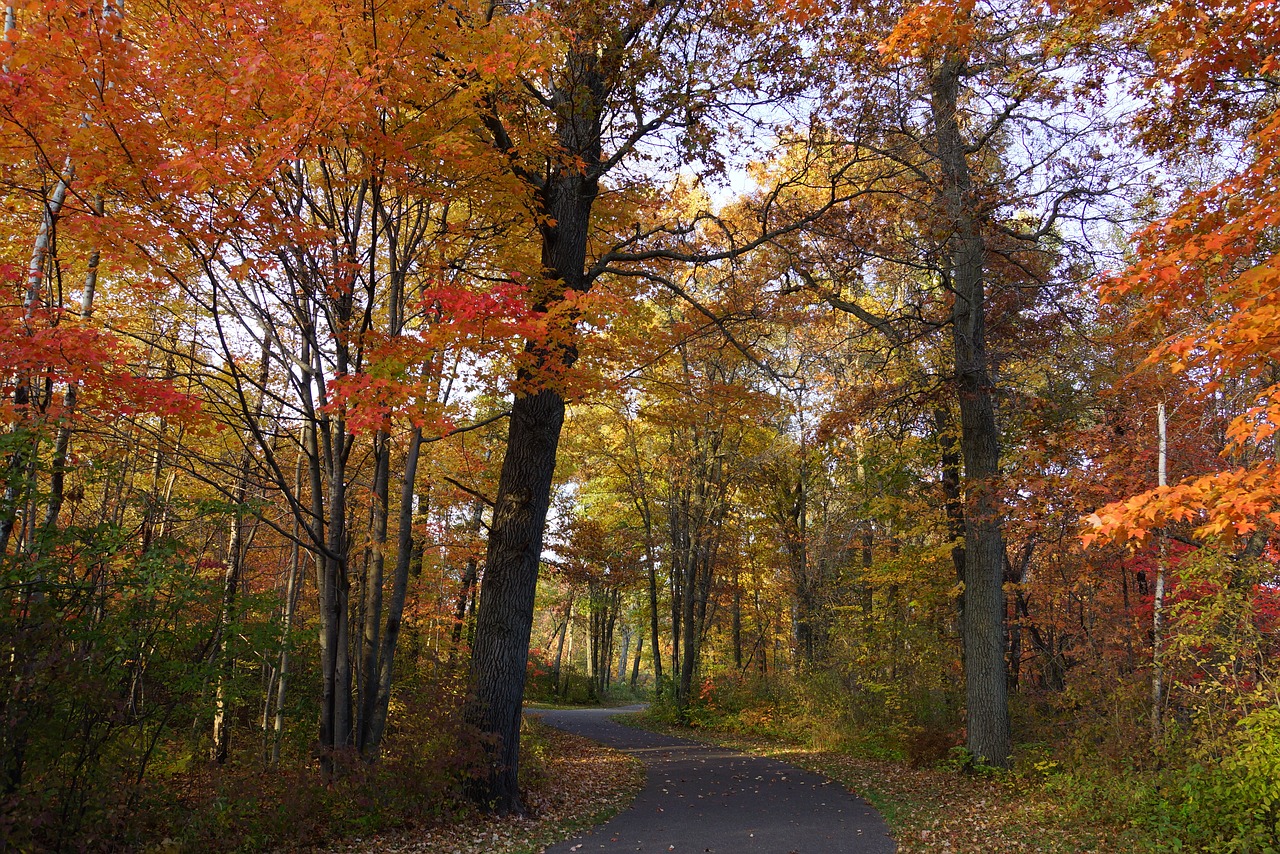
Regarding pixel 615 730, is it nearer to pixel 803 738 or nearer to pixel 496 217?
pixel 803 738

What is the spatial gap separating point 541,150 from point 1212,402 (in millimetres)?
11454

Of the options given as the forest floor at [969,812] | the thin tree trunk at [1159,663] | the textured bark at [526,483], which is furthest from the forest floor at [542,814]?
the thin tree trunk at [1159,663]

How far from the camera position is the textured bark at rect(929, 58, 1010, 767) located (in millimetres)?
10248

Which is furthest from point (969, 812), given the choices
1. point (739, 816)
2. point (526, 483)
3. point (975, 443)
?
point (526, 483)

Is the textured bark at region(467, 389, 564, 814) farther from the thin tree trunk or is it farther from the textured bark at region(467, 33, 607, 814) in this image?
the thin tree trunk

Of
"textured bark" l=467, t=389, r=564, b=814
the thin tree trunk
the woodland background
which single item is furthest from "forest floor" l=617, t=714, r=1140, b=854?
"textured bark" l=467, t=389, r=564, b=814

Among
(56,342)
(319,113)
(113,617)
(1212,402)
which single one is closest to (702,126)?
(319,113)

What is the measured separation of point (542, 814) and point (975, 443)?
783 cm

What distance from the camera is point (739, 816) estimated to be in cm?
826

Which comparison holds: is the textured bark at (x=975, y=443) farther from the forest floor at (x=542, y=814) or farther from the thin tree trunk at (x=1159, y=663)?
the forest floor at (x=542, y=814)

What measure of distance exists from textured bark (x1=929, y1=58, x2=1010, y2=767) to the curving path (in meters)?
2.43

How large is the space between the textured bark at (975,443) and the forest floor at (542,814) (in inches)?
203

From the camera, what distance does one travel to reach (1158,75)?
7016 mm

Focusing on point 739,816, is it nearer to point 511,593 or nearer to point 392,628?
point 511,593
